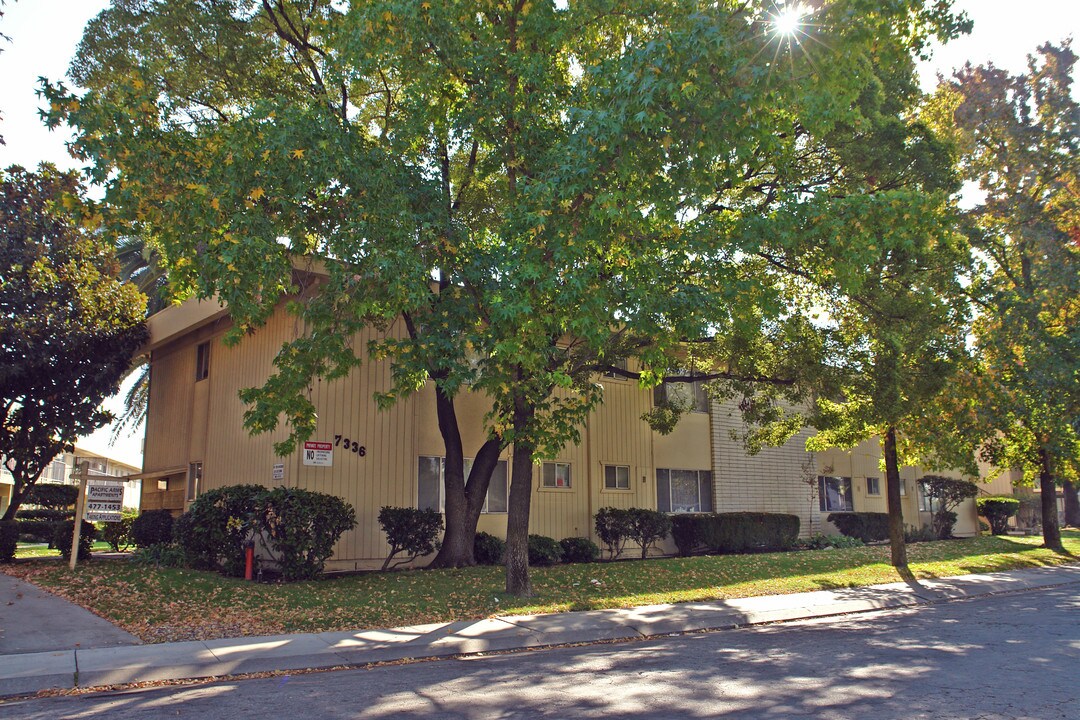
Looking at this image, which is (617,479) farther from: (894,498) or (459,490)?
(894,498)

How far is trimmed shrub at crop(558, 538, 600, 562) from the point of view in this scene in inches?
753

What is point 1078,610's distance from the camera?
1250 cm

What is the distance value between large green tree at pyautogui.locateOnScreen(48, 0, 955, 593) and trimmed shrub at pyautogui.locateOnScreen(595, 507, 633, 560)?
761 centimetres

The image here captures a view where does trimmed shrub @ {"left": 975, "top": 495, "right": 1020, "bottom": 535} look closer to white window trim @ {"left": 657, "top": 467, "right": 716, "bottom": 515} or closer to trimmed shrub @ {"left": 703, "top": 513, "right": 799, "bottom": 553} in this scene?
trimmed shrub @ {"left": 703, "top": 513, "right": 799, "bottom": 553}

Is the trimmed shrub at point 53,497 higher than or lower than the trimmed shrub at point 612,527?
higher

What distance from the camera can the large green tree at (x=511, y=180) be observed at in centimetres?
1019

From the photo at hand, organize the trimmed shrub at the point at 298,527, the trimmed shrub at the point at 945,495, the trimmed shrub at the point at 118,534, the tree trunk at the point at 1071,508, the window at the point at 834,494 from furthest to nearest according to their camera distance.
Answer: the tree trunk at the point at 1071,508
the trimmed shrub at the point at 945,495
the window at the point at 834,494
the trimmed shrub at the point at 118,534
the trimmed shrub at the point at 298,527

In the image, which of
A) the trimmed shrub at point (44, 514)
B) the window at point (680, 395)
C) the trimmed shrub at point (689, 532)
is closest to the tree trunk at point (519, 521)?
the window at point (680, 395)

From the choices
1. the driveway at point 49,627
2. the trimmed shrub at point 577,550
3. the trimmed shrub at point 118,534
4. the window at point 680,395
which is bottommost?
the driveway at point 49,627

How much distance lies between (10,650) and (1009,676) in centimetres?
1007

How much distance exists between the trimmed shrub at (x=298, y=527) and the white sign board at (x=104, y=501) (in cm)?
336

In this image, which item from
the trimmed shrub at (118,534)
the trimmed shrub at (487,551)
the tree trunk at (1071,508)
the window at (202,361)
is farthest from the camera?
the tree trunk at (1071,508)

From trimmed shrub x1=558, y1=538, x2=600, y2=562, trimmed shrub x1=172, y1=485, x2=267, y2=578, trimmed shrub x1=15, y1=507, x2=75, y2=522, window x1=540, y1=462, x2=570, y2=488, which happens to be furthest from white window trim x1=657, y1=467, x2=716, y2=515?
trimmed shrub x1=15, y1=507, x2=75, y2=522

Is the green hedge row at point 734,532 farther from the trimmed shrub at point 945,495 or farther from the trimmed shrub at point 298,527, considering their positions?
the trimmed shrub at point 298,527
